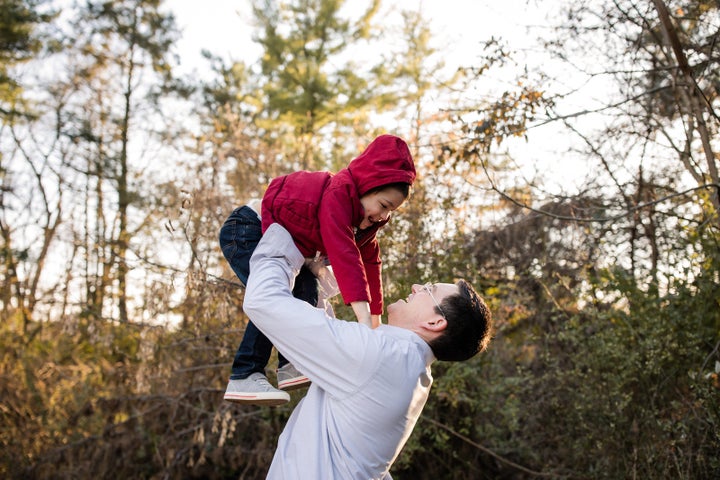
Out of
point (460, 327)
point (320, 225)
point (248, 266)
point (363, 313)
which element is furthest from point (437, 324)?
point (248, 266)

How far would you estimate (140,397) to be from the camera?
264 inches

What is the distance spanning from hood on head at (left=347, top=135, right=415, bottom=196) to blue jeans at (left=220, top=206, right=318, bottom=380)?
41 cm

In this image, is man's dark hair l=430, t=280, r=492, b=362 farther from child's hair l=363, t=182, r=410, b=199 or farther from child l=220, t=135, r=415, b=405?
child's hair l=363, t=182, r=410, b=199

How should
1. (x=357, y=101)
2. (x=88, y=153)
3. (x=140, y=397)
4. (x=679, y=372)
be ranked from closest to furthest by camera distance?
(x=679, y=372) → (x=140, y=397) → (x=88, y=153) → (x=357, y=101)

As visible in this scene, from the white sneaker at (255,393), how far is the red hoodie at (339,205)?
0.41 metres

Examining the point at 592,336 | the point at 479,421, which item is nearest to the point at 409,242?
the point at 592,336

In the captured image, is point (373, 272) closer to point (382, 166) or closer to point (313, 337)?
point (382, 166)

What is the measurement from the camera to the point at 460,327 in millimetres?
2270

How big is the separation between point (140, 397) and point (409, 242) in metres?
3.17

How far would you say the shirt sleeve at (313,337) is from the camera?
2.05m

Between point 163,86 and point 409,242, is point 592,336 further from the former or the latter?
point 163,86

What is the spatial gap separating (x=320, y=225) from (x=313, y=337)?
525 mm

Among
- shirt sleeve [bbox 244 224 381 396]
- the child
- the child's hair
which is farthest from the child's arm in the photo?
the child's hair

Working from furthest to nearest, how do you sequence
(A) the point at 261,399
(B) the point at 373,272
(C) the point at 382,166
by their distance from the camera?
1. (B) the point at 373,272
2. (C) the point at 382,166
3. (A) the point at 261,399
